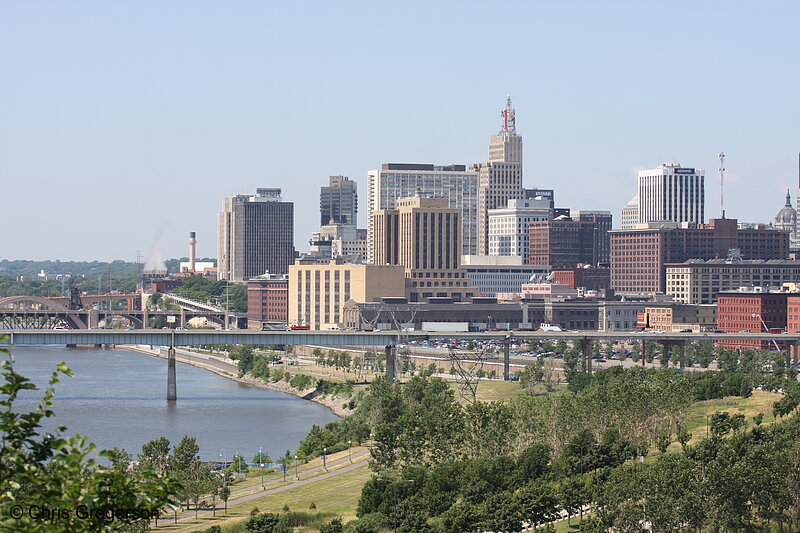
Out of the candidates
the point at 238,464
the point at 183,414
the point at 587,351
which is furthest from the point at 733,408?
the point at 183,414

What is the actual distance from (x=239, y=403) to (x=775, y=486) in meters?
99.8

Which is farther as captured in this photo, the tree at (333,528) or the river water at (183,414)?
the river water at (183,414)

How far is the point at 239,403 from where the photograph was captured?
159m

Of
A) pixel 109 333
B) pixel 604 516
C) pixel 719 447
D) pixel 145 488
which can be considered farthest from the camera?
pixel 109 333

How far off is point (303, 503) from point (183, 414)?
6068 cm

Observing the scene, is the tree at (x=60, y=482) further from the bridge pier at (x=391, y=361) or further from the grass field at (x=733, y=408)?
the bridge pier at (x=391, y=361)

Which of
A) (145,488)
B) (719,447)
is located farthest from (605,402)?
(145,488)

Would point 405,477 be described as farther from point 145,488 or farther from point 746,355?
point 746,355

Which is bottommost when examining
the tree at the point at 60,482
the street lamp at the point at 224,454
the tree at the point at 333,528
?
the street lamp at the point at 224,454

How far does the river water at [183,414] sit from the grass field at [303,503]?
60.2 ft

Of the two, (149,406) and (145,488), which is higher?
(145,488)

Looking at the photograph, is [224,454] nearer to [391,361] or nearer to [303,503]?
[303,503]

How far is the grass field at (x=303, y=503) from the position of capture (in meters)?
78.9

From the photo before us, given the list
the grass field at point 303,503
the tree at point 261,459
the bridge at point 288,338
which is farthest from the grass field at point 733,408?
the bridge at point 288,338
